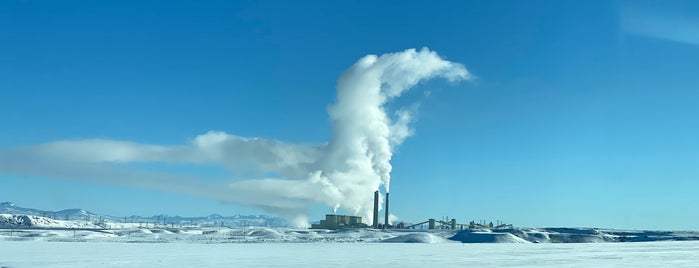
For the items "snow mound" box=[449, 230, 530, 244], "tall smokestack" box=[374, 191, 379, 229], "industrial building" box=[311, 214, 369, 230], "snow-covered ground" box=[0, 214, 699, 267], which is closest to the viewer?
"snow-covered ground" box=[0, 214, 699, 267]

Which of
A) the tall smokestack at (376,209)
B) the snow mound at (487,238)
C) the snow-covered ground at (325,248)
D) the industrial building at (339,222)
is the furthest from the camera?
the industrial building at (339,222)

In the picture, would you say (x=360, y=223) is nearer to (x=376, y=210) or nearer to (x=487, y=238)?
(x=376, y=210)

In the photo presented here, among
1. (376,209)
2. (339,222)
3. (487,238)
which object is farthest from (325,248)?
(339,222)

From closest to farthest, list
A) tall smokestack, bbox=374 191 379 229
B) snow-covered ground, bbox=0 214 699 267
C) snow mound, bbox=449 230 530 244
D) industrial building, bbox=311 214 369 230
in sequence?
snow-covered ground, bbox=0 214 699 267
snow mound, bbox=449 230 530 244
tall smokestack, bbox=374 191 379 229
industrial building, bbox=311 214 369 230

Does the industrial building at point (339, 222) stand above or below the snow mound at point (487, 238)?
above

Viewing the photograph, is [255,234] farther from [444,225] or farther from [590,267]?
[590,267]

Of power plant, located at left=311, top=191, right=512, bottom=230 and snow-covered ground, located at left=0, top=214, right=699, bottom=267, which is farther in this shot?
power plant, located at left=311, top=191, right=512, bottom=230

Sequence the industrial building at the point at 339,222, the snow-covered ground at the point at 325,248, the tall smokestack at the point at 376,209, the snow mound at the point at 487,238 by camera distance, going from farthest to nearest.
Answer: the industrial building at the point at 339,222, the tall smokestack at the point at 376,209, the snow mound at the point at 487,238, the snow-covered ground at the point at 325,248

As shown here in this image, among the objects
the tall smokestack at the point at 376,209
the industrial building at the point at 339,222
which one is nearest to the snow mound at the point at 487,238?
the tall smokestack at the point at 376,209

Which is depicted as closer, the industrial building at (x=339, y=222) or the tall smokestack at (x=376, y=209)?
the tall smokestack at (x=376, y=209)

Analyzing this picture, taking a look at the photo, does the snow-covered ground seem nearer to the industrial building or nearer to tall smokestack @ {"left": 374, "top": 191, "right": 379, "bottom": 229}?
tall smokestack @ {"left": 374, "top": 191, "right": 379, "bottom": 229}

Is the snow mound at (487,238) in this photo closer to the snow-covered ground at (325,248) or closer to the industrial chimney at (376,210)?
the snow-covered ground at (325,248)

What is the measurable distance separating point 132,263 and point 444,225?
122m

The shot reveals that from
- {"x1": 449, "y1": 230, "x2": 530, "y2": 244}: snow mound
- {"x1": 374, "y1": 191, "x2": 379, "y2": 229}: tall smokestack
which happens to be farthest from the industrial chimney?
{"x1": 449, "y1": 230, "x2": 530, "y2": 244}: snow mound
